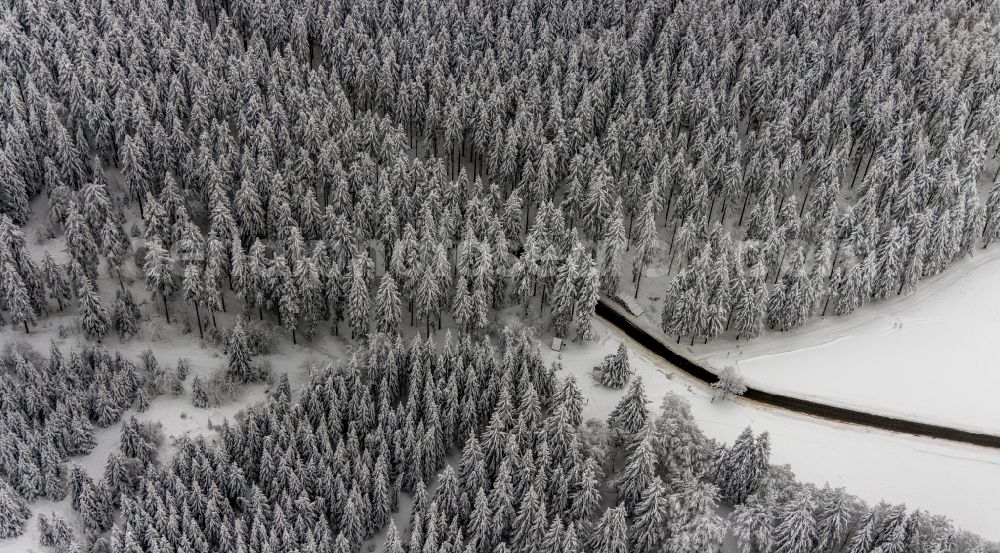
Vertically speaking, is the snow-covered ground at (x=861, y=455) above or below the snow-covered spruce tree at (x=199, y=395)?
below

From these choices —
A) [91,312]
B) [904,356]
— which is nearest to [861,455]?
[904,356]

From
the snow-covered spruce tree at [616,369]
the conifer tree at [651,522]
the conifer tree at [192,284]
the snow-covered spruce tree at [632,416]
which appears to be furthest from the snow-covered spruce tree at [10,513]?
the snow-covered spruce tree at [616,369]

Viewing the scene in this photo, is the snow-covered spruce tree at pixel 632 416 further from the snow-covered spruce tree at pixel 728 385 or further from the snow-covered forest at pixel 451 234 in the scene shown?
the snow-covered spruce tree at pixel 728 385

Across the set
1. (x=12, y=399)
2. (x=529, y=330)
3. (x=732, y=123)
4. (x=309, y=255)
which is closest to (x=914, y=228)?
(x=732, y=123)

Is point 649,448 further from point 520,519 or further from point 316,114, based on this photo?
point 316,114

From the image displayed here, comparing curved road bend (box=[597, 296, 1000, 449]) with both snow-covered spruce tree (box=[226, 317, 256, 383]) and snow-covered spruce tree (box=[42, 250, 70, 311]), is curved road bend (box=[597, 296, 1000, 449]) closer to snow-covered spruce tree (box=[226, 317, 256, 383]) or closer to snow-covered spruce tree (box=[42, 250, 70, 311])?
snow-covered spruce tree (box=[226, 317, 256, 383])

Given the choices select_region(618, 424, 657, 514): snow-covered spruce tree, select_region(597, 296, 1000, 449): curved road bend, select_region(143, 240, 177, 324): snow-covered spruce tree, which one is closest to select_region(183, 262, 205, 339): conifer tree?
select_region(143, 240, 177, 324): snow-covered spruce tree

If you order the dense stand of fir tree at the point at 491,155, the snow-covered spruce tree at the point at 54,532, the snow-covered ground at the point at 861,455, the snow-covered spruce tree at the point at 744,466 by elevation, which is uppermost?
the dense stand of fir tree at the point at 491,155
